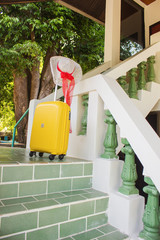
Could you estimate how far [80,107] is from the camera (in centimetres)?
207

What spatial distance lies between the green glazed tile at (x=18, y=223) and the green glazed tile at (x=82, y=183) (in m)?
0.48

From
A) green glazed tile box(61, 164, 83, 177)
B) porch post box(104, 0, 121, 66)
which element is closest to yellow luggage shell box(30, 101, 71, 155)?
green glazed tile box(61, 164, 83, 177)

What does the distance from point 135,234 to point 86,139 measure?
2.84 feet

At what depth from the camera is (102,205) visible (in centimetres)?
143

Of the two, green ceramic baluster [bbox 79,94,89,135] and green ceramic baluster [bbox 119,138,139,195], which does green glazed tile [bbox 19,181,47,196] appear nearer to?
green ceramic baluster [bbox 119,138,139,195]

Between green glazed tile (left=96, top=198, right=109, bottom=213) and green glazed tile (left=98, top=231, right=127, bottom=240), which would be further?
green glazed tile (left=96, top=198, right=109, bottom=213)

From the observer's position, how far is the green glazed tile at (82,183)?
1549 millimetres

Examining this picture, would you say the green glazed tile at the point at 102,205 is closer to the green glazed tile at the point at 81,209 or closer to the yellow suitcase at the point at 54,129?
the green glazed tile at the point at 81,209

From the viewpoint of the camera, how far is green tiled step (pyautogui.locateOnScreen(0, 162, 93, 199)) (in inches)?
50.3

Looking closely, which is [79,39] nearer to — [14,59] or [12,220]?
[14,59]

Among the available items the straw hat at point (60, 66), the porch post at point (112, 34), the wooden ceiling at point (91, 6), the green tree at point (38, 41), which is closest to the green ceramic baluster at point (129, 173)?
the straw hat at point (60, 66)

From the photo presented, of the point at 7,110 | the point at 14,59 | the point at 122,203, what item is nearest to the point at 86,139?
the point at 122,203

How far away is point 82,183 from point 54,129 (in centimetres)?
51

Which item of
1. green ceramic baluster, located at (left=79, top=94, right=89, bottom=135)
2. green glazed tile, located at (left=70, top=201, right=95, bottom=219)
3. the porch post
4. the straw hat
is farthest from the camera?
the porch post
